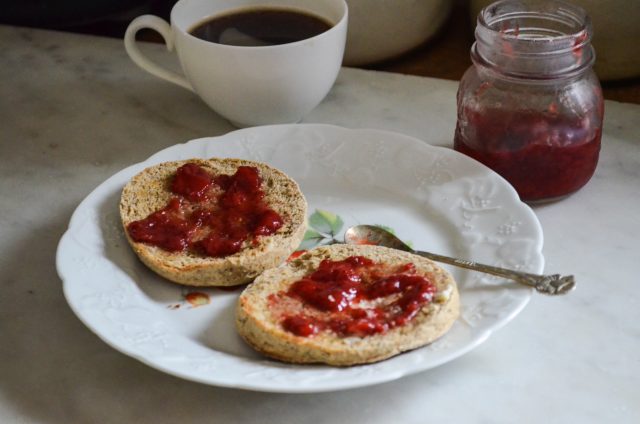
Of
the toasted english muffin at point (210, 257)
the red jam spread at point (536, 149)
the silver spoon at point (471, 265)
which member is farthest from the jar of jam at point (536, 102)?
the toasted english muffin at point (210, 257)

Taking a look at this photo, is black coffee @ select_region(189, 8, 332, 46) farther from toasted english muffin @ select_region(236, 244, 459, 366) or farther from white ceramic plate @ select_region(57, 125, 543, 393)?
toasted english muffin @ select_region(236, 244, 459, 366)

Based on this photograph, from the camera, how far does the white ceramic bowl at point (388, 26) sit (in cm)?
194

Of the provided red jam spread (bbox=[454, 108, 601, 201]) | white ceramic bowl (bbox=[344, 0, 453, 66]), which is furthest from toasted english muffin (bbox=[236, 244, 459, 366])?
white ceramic bowl (bbox=[344, 0, 453, 66])

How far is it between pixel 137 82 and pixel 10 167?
0.41m

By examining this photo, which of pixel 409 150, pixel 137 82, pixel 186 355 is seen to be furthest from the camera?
pixel 137 82

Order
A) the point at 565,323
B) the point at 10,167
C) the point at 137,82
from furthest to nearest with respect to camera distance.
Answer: the point at 137,82
the point at 10,167
the point at 565,323

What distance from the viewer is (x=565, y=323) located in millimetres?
1337

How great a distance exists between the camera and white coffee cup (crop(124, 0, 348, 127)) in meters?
1.68

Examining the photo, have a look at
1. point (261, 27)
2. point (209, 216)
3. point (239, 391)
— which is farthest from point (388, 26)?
point (239, 391)

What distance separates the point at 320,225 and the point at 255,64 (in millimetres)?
352

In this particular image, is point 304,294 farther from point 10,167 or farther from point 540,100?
point 10,167

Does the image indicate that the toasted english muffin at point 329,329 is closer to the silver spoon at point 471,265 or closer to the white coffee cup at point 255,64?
the silver spoon at point 471,265

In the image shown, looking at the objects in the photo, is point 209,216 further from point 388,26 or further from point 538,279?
point 388,26

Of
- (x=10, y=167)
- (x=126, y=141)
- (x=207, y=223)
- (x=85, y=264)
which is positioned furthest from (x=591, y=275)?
(x=10, y=167)
